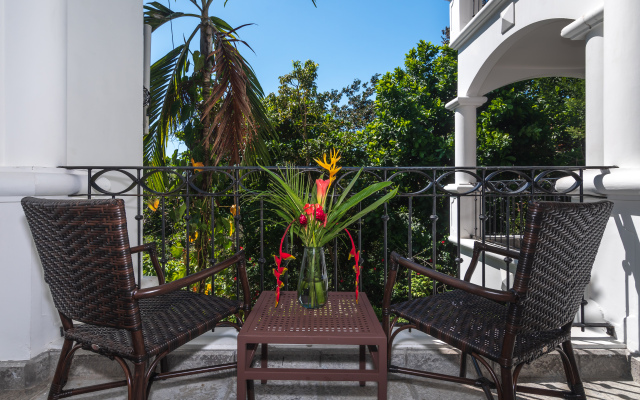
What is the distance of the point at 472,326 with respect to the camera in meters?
1.47

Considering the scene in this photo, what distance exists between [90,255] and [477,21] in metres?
5.86

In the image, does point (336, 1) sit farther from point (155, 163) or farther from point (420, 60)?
point (155, 163)

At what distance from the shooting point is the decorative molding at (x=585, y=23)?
2473 millimetres

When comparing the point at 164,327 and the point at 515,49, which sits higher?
the point at 515,49

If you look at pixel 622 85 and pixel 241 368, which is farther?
pixel 622 85

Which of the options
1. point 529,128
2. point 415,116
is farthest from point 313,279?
point 529,128

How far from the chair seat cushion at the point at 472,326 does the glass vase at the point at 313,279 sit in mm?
327

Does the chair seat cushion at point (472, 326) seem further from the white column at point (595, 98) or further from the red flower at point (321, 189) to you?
the white column at point (595, 98)

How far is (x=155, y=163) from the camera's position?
481cm

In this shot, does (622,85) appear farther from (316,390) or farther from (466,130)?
(466,130)

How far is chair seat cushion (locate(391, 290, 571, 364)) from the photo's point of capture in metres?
1.33

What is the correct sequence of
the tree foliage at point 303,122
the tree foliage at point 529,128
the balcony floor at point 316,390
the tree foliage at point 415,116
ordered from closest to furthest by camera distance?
the balcony floor at point 316,390 < the tree foliage at point 303,122 < the tree foliage at point 529,128 < the tree foliage at point 415,116

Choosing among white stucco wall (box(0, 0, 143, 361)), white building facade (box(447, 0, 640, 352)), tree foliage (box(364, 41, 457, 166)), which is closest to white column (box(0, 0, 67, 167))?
white stucco wall (box(0, 0, 143, 361))

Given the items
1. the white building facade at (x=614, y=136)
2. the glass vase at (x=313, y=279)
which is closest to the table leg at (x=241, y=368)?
the glass vase at (x=313, y=279)
